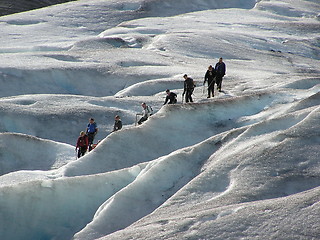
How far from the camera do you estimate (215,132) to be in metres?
20.3

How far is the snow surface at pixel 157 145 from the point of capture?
41.3 feet

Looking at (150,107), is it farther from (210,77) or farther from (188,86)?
(210,77)

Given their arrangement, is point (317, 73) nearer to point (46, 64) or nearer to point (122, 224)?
point (46, 64)

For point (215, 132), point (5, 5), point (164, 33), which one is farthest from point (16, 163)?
point (5, 5)

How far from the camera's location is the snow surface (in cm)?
1257

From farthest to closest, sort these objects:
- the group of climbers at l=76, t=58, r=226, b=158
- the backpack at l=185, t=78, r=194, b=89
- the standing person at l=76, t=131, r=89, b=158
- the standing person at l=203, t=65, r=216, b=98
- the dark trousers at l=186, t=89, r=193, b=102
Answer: the standing person at l=203, t=65, r=216, b=98
the dark trousers at l=186, t=89, r=193, b=102
the backpack at l=185, t=78, r=194, b=89
the group of climbers at l=76, t=58, r=226, b=158
the standing person at l=76, t=131, r=89, b=158

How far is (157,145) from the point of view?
63.5ft

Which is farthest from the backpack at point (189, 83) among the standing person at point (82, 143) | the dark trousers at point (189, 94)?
the standing person at point (82, 143)

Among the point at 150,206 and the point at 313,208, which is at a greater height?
the point at 313,208

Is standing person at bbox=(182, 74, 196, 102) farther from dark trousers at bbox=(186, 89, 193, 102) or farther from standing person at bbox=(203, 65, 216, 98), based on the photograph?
standing person at bbox=(203, 65, 216, 98)

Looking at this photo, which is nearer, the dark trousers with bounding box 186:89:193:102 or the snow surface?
the snow surface

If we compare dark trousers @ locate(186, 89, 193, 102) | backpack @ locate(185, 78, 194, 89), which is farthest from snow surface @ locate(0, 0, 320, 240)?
backpack @ locate(185, 78, 194, 89)

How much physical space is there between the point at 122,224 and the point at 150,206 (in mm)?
995

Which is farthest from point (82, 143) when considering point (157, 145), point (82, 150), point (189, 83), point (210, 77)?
point (210, 77)
